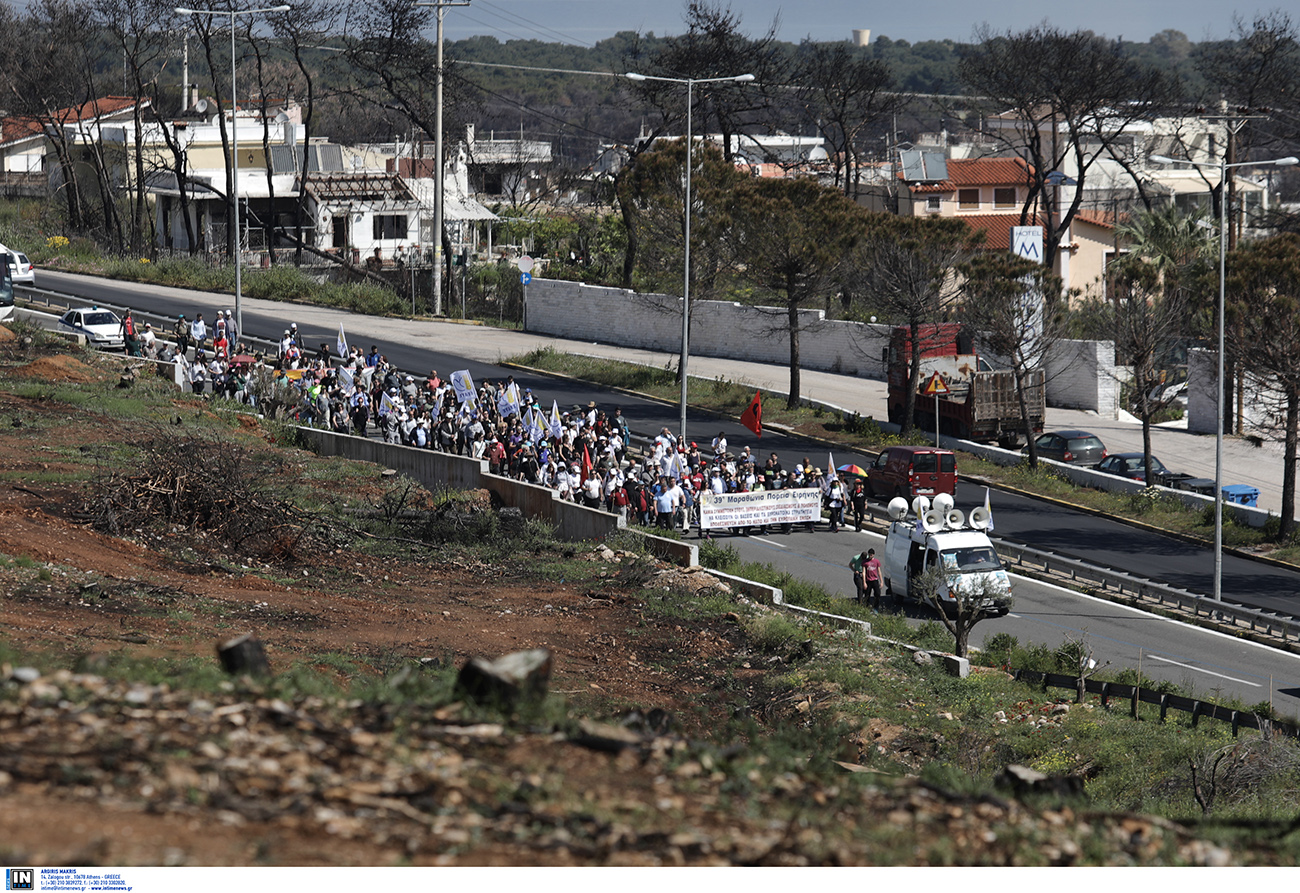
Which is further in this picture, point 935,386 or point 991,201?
point 991,201

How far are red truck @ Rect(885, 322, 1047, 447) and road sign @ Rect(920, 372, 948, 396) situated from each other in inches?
7.6

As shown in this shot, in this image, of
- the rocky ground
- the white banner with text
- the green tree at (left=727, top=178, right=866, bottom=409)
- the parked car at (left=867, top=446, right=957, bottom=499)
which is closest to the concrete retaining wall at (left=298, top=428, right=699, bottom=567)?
the white banner with text

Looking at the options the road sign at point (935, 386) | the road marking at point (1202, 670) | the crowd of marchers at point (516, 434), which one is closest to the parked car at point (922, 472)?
the crowd of marchers at point (516, 434)

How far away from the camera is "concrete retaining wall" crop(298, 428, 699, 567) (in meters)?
27.0

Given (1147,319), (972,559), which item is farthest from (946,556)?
(1147,319)

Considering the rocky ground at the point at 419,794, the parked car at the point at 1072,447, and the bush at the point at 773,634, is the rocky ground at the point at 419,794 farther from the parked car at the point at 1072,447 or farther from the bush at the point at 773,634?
the parked car at the point at 1072,447

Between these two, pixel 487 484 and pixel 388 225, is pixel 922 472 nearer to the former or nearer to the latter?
pixel 487 484

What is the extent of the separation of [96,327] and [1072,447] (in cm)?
3136

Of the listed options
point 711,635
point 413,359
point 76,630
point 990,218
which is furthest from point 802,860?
point 990,218

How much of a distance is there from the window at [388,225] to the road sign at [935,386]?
41.0m

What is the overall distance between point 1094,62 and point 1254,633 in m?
51.1

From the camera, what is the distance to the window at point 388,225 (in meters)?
72.9

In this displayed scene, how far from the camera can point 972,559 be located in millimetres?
24156

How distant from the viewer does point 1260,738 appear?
16.3 metres
